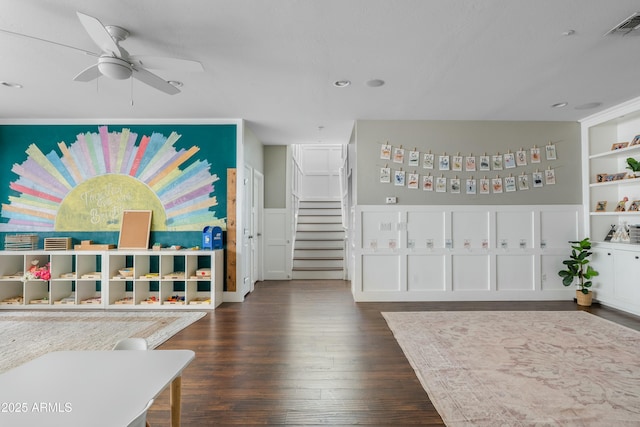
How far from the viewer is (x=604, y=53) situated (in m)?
3.25

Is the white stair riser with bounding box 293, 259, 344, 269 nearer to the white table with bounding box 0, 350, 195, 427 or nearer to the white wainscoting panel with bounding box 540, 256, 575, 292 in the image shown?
the white wainscoting panel with bounding box 540, 256, 575, 292

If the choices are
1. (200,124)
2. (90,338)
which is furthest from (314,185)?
(90,338)

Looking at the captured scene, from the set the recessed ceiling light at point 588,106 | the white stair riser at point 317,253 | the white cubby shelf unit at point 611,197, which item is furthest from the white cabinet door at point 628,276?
the white stair riser at point 317,253

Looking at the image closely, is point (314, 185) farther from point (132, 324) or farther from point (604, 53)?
point (604, 53)

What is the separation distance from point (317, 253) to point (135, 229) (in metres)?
3.93

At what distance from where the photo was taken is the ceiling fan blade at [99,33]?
2.19 meters

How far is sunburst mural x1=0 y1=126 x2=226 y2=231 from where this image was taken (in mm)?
5398

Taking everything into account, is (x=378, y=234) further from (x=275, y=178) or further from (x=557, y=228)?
(x=275, y=178)

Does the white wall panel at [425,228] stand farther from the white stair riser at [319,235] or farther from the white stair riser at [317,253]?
the white stair riser at [319,235]

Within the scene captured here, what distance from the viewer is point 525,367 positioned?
9.73 feet

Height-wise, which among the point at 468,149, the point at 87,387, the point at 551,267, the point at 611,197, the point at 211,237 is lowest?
the point at 551,267

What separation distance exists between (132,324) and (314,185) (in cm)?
685

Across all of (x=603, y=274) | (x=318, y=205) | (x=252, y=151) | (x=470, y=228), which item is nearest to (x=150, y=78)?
(x=252, y=151)

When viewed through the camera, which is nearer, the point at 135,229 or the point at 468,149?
the point at 135,229
